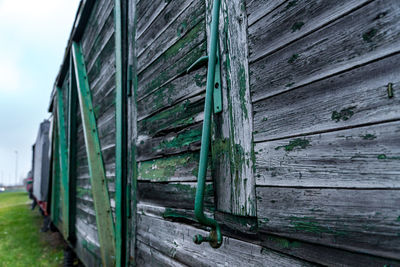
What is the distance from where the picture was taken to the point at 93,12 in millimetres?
3939

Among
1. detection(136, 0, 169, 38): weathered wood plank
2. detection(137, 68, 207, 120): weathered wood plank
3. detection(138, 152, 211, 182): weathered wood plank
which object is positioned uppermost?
detection(136, 0, 169, 38): weathered wood plank

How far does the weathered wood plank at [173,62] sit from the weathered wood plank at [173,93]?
0.05 metres

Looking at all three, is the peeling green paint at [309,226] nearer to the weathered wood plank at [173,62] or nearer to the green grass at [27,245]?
the weathered wood plank at [173,62]

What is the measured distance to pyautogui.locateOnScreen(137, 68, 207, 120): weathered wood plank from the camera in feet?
5.43

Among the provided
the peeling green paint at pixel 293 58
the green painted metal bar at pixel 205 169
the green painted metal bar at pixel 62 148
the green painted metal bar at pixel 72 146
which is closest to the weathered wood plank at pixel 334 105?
the peeling green paint at pixel 293 58

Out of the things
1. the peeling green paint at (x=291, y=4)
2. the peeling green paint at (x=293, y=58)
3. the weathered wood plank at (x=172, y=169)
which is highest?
the peeling green paint at (x=291, y=4)

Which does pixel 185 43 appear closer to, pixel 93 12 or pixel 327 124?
pixel 327 124

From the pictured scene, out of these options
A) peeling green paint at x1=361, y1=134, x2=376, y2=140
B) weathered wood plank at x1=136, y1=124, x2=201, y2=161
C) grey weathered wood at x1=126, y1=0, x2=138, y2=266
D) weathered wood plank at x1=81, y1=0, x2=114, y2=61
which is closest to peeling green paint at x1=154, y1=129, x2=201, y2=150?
weathered wood plank at x1=136, y1=124, x2=201, y2=161

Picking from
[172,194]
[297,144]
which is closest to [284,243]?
[297,144]

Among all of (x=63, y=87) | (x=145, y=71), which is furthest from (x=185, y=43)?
(x=63, y=87)

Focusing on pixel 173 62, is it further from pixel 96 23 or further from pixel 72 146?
pixel 72 146

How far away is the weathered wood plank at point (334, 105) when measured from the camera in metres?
0.81

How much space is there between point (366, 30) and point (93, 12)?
3.93 metres

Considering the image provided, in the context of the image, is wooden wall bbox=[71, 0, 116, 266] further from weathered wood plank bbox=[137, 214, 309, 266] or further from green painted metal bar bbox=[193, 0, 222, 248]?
green painted metal bar bbox=[193, 0, 222, 248]
